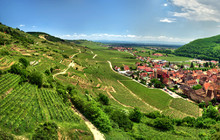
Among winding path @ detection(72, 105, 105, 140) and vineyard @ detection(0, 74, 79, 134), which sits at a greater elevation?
vineyard @ detection(0, 74, 79, 134)

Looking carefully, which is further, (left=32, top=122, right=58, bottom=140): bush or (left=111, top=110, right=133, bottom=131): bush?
(left=111, top=110, right=133, bottom=131): bush

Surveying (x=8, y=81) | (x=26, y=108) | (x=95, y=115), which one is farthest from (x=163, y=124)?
(x=8, y=81)

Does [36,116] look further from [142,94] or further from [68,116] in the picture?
[142,94]

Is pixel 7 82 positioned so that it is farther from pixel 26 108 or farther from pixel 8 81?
pixel 26 108

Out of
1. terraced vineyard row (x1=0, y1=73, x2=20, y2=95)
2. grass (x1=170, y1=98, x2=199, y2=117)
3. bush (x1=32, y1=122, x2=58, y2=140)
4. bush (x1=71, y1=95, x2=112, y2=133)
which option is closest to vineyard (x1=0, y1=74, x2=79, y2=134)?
terraced vineyard row (x1=0, y1=73, x2=20, y2=95)

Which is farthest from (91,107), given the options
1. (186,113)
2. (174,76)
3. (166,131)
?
(174,76)

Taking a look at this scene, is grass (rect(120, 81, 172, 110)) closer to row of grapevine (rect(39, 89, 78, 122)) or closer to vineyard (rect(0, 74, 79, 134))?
row of grapevine (rect(39, 89, 78, 122))

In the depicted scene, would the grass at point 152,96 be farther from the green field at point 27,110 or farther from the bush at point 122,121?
the green field at point 27,110
